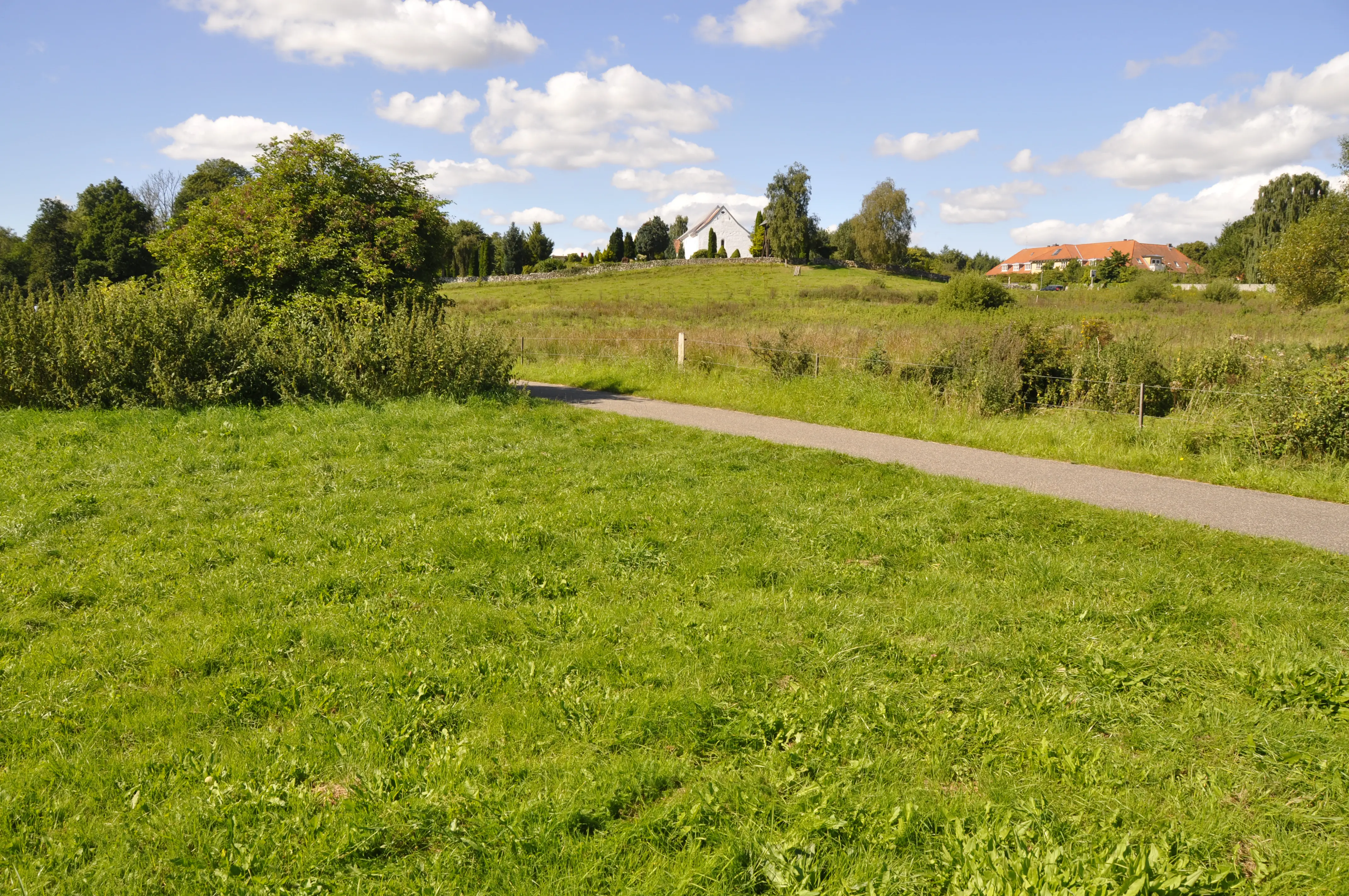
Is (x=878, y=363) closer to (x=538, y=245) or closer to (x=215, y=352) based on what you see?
(x=215, y=352)

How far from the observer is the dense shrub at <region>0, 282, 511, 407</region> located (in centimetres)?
1169

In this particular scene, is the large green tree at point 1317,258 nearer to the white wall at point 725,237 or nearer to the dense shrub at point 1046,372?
the dense shrub at point 1046,372

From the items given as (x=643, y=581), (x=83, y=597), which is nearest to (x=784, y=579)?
(x=643, y=581)

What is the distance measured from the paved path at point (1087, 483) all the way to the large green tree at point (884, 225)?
2513 inches

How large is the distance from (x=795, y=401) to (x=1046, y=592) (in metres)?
8.99

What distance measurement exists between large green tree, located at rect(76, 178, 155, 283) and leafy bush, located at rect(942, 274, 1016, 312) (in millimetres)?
51384

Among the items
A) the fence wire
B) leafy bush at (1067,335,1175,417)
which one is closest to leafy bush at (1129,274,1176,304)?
leafy bush at (1067,335,1175,417)

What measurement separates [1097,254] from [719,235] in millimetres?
66836

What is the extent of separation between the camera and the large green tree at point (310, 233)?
1490 cm

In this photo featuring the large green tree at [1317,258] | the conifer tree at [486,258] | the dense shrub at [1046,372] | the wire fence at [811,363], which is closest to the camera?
the wire fence at [811,363]

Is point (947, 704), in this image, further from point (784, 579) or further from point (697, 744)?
point (784, 579)

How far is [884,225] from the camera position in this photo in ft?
236

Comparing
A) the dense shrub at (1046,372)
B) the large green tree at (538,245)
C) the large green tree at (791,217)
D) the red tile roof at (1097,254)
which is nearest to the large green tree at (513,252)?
the large green tree at (538,245)

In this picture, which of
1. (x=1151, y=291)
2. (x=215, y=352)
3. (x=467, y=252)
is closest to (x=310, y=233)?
(x=215, y=352)
